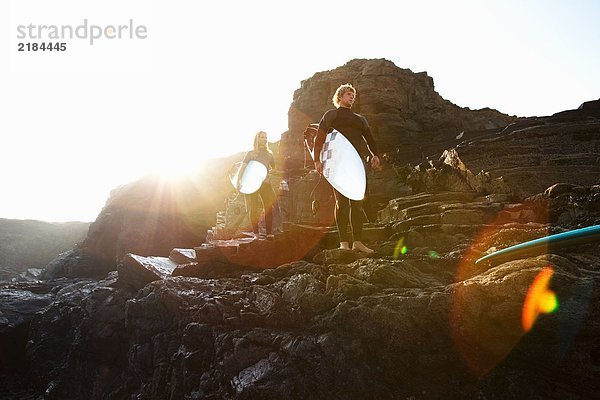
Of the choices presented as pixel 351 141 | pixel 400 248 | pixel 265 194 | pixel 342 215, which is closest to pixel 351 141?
pixel 351 141

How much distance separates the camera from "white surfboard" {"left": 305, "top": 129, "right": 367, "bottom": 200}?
4.68 metres

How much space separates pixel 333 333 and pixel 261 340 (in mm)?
831

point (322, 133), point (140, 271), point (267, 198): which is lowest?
point (140, 271)

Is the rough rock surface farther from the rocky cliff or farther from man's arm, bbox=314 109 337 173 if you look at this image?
man's arm, bbox=314 109 337 173

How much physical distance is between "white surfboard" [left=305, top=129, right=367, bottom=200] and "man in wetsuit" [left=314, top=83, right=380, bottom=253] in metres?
0.10

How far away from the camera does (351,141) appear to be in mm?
4980

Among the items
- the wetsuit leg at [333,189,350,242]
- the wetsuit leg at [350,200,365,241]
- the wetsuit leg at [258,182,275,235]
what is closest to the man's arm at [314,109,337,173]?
the wetsuit leg at [333,189,350,242]

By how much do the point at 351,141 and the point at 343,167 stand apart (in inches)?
18.3

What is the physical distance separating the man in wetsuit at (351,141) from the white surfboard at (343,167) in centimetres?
10

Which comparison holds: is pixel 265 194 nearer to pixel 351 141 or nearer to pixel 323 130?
pixel 323 130

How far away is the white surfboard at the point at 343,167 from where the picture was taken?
4.68 meters

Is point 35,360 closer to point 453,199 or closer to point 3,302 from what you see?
point 3,302

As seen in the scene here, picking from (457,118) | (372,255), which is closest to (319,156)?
(372,255)

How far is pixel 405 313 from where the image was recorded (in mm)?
2857
